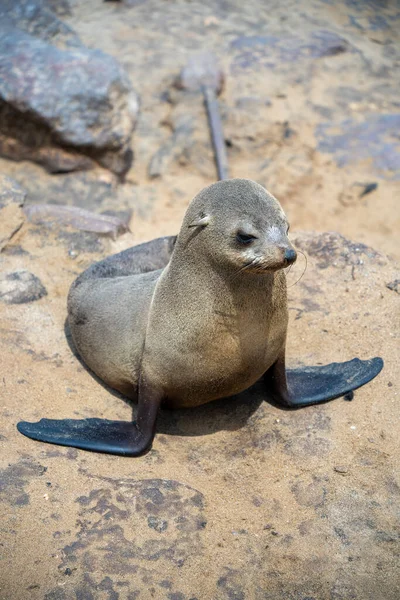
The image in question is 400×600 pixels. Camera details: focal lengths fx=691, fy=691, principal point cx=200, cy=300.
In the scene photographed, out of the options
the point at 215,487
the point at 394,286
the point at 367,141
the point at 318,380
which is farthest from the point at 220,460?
the point at 367,141

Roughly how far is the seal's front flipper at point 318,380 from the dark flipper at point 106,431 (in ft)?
2.25

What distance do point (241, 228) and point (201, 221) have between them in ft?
0.82

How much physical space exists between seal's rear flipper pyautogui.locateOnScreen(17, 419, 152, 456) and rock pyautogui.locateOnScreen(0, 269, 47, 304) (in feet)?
4.19

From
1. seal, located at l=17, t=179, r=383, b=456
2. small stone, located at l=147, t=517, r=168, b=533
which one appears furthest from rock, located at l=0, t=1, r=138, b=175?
small stone, located at l=147, t=517, r=168, b=533

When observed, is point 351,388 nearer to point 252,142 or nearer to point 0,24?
point 252,142

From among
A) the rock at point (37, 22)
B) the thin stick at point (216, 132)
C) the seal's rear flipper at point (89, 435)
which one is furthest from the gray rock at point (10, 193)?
the rock at point (37, 22)

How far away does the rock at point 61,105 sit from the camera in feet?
24.8

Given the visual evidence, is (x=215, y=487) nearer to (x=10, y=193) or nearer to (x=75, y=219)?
(x=75, y=219)

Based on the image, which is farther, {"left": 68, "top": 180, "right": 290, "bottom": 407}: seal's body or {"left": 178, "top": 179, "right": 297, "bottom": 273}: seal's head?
{"left": 68, "top": 180, "right": 290, "bottom": 407}: seal's body

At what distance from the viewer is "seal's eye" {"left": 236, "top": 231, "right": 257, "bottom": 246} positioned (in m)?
3.21

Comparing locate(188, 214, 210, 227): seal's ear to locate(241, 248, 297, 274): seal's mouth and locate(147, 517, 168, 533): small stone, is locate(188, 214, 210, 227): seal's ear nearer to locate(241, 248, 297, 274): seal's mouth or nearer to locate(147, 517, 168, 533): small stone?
locate(241, 248, 297, 274): seal's mouth

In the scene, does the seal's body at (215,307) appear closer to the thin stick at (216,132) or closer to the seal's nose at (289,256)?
the seal's nose at (289,256)

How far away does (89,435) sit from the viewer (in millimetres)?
3635

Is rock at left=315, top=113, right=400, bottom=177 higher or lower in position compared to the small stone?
lower
